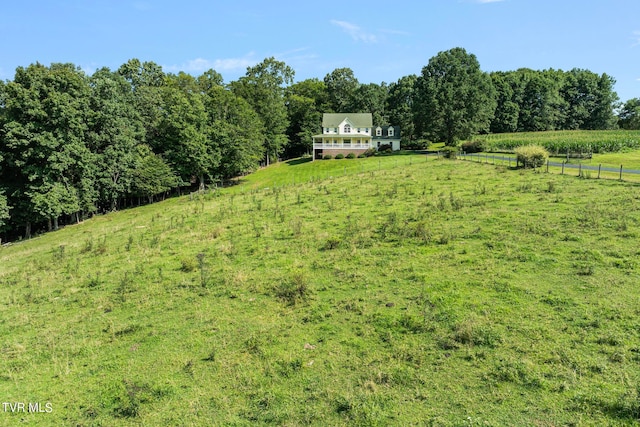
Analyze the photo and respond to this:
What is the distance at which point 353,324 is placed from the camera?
33.1 feet

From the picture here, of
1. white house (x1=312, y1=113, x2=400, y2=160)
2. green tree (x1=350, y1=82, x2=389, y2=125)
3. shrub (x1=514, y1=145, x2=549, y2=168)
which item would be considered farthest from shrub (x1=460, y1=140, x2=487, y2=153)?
green tree (x1=350, y1=82, x2=389, y2=125)

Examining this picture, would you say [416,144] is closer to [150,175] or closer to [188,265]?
[150,175]

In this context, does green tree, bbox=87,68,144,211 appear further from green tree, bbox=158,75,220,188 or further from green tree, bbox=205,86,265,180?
green tree, bbox=205,86,265,180

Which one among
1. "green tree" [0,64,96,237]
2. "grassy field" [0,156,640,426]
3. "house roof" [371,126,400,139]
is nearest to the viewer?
"grassy field" [0,156,640,426]

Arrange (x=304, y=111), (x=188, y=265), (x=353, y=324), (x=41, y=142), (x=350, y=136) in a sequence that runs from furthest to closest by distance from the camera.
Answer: (x=304, y=111)
(x=350, y=136)
(x=41, y=142)
(x=188, y=265)
(x=353, y=324)

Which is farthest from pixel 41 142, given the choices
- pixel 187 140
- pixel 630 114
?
pixel 630 114

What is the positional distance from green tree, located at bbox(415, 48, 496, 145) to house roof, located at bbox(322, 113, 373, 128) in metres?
10.8

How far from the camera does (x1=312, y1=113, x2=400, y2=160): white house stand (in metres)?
68.4

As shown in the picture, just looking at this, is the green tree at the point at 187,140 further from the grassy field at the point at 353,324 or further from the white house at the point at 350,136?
the grassy field at the point at 353,324

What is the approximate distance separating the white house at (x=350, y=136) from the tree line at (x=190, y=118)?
13.1 feet

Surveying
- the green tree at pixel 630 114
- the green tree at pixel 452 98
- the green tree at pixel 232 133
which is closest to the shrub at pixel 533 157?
the green tree at pixel 452 98

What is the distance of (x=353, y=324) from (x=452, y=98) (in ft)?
187

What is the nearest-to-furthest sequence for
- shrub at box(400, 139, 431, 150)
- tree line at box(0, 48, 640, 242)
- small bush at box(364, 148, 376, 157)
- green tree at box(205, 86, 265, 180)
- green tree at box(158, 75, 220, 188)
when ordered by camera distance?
tree line at box(0, 48, 640, 242) → green tree at box(158, 75, 220, 188) → green tree at box(205, 86, 265, 180) → small bush at box(364, 148, 376, 157) → shrub at box(400, 139, 431, 150)

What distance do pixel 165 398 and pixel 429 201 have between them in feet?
58.6
